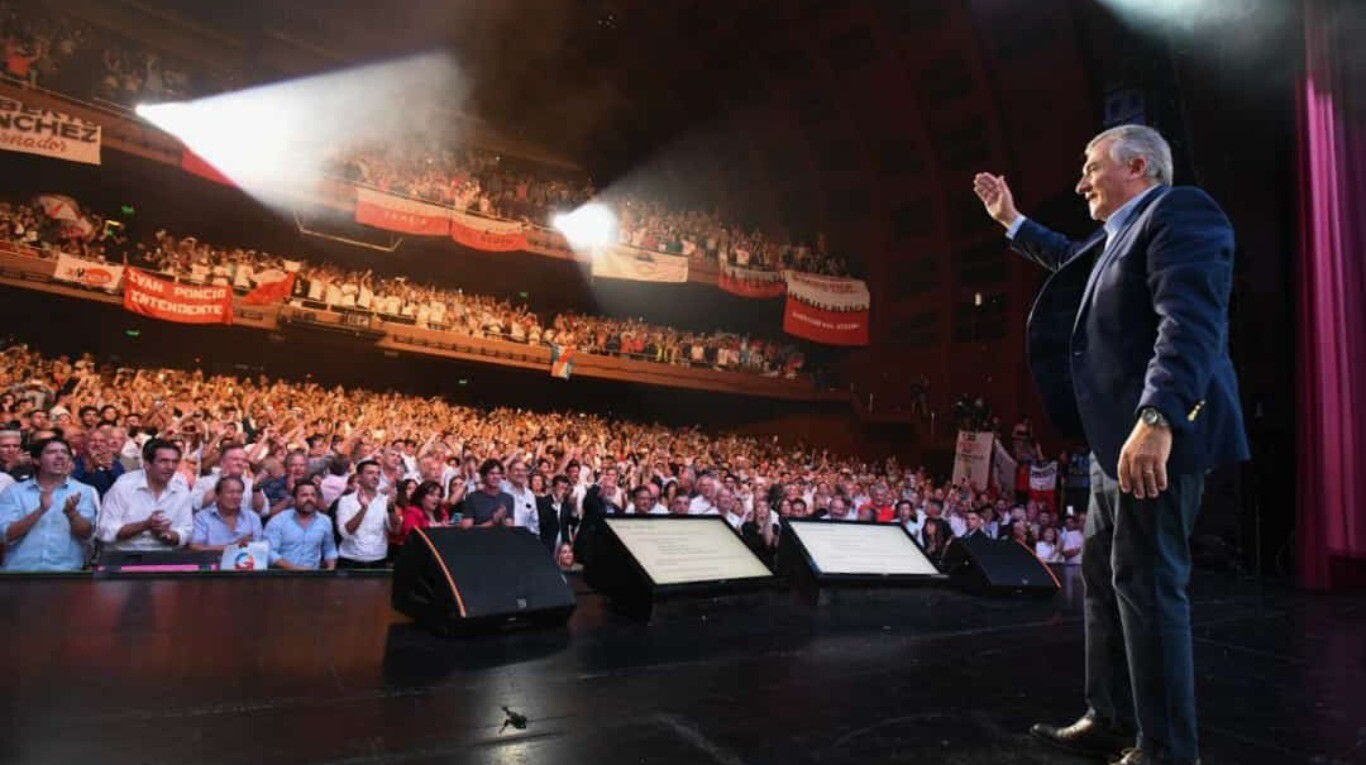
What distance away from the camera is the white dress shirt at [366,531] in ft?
17.9

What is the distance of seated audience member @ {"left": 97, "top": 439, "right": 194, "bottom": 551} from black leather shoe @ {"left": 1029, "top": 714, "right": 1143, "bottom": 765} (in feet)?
15.8

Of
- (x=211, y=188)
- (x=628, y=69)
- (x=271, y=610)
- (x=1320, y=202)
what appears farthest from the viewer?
(x=628, y=69)

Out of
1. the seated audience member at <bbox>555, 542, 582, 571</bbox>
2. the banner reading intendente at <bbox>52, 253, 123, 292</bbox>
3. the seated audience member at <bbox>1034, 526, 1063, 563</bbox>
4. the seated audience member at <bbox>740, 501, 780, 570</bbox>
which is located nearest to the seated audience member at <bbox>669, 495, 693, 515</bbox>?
the seated audience member at <bbox>740, 501, 780, 570</bbox>

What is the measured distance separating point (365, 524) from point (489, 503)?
106 cm

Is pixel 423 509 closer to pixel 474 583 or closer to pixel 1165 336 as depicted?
pixel 474 583

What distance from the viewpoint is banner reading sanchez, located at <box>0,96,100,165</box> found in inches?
431

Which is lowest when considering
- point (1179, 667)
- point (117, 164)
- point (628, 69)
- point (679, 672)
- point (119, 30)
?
point (679, 672)

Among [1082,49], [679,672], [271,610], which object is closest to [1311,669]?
[679,672]

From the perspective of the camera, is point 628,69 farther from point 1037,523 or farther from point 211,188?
point 1037,523

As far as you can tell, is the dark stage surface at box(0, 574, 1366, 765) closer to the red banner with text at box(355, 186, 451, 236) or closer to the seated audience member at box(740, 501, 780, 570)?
the seated audience member at box(740, 501, 780, 570)

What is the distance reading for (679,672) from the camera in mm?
2197

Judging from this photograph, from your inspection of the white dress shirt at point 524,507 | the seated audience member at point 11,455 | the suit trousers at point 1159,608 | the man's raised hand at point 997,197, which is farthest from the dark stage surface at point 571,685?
the white dress shirt at point 524,507

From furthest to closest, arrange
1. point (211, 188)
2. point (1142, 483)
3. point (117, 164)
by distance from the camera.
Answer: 1. point (211, 188)
2. point (117, 164)
3. point (1142, 483)

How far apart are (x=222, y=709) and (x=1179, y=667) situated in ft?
6.86
